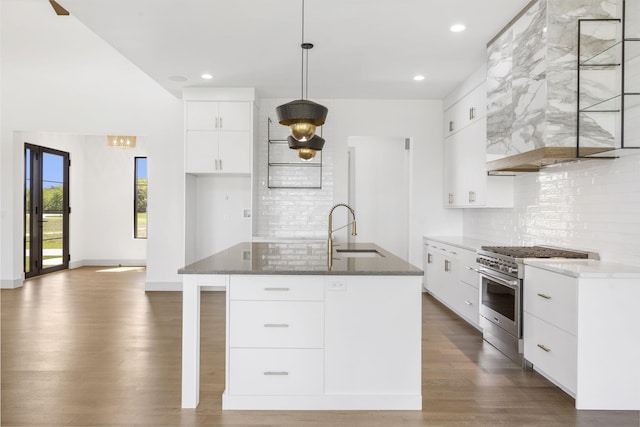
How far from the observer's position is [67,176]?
8695 millimetres

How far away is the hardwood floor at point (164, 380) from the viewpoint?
254 cm

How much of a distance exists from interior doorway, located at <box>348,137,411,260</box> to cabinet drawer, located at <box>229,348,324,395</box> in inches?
191

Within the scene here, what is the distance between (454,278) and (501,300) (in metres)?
1.45

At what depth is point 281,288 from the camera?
262 centimetres

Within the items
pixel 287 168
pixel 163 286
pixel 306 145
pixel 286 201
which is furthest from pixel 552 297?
pixel 163 286

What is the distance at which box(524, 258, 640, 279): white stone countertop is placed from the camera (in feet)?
8.69

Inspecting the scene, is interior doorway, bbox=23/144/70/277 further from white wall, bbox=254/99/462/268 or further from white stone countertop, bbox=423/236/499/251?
white stone countertop, bbox=423/236/499/251

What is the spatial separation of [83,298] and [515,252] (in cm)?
542

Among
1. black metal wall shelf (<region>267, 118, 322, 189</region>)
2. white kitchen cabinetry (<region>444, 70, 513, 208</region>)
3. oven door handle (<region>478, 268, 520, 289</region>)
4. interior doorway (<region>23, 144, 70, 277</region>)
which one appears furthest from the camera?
interior doorway (<region>23, 144, 70, 277</region>)

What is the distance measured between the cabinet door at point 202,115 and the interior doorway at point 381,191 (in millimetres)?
2527

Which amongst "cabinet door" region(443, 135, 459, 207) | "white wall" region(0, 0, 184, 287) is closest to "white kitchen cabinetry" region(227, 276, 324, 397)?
"cabinet door" region(443, 135, 459, 207)

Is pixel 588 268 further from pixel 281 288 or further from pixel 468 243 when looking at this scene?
pixel 468 243

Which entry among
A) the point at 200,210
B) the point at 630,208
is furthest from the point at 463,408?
the point at 200,210

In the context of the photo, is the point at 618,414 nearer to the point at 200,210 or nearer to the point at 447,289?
the point at 447,289
